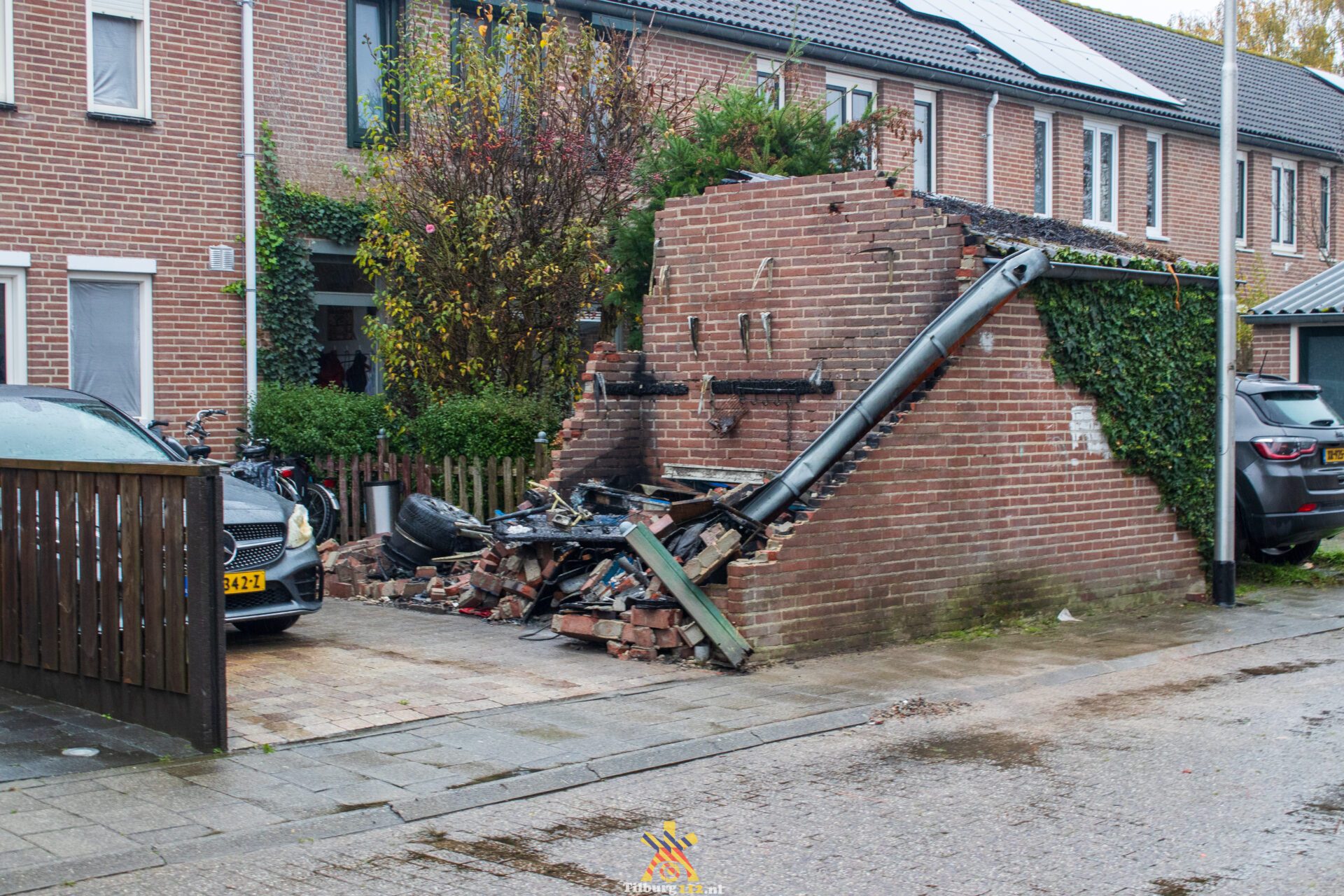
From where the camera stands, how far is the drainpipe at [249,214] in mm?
15750

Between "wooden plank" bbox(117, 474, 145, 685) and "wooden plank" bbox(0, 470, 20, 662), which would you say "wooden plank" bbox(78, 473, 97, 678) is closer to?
"wooden plank" bbox(117, 474, 145, 685)

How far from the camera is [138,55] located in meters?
15.2

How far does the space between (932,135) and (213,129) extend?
39.4 feet

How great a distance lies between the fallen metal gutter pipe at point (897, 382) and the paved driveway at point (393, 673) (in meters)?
1.44

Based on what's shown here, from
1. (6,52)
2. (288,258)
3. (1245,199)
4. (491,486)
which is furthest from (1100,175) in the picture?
(6,52)

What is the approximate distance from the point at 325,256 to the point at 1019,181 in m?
12.5

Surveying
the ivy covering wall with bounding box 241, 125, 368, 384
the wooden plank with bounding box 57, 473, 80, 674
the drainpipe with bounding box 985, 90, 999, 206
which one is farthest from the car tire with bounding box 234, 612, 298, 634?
the drainpipe with bounding box 985, 90, 999, 206

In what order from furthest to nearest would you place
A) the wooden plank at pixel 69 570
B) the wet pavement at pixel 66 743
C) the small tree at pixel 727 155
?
the small tree at pixel 727 155 < the wooden plank at pixel 69 570 < the wet pavement at pixel 66 743

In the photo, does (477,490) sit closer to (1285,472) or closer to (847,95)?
(1285,472)

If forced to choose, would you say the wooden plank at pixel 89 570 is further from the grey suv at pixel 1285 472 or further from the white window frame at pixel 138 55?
the grey suv at pixel 1285 472

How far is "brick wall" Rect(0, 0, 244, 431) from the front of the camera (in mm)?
14422

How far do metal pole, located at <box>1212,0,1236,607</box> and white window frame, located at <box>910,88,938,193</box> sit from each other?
10.5m

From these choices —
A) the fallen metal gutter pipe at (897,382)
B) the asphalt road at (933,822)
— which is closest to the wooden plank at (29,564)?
the asphalt road at (933,822)

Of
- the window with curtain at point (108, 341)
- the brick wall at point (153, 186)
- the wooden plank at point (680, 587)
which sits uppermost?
the brick wall at point (153, 186)
